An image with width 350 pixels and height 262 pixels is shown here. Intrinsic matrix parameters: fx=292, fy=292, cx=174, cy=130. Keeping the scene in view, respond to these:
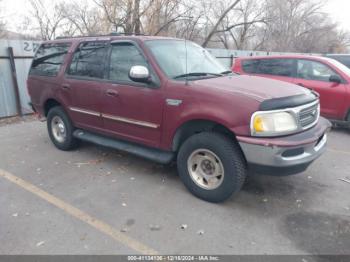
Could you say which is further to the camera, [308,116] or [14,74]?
[14,74]

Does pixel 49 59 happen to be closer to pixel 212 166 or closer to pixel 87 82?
pixel 87 82

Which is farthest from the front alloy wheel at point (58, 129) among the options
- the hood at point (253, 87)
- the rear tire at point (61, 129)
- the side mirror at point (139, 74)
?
the hood at point (253, 87)

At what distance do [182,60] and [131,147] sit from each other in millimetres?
1465

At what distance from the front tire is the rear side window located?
15.7 feet

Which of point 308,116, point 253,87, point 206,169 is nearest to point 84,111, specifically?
point 206,169

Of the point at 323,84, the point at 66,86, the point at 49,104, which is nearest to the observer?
the point at 66,86

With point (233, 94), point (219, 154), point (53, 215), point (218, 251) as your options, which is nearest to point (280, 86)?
point (233, 94)

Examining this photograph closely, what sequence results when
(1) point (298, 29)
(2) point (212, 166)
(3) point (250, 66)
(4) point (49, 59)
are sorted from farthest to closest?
(1) point (298, 29) → (3) point (250, 66) → (4) point (49, 59) → (2) point (212, 166)

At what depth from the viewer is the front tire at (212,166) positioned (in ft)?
10.9

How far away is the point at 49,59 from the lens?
544cm

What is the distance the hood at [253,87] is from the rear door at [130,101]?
647 millimetres

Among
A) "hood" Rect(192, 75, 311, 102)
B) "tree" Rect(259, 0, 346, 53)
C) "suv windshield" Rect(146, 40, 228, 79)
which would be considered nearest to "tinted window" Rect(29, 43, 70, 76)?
"suv windshield" Rect(146, 40, 228, 79)

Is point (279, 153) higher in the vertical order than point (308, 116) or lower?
lower

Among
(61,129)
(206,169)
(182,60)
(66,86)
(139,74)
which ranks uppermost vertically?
(182,60)
